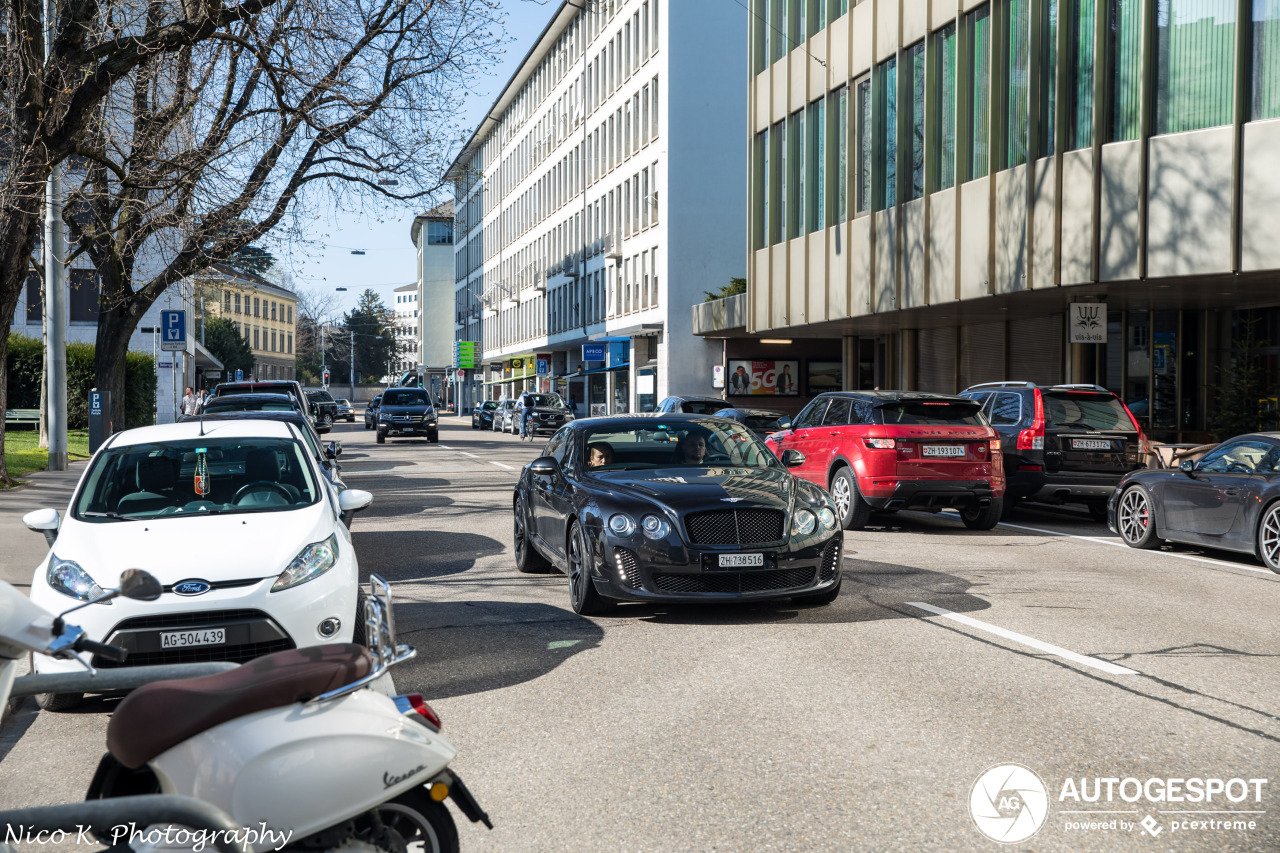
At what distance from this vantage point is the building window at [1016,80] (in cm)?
2200

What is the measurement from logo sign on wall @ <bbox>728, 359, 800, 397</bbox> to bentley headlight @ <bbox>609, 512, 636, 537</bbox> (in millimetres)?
38567

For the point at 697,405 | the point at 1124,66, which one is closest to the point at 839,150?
the point at 697,405

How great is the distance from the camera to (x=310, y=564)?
20.8ft

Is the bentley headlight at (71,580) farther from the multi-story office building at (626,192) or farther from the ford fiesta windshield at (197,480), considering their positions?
the multi-story office building at (626,192)

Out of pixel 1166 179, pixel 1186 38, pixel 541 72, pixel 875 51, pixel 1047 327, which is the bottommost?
pixel 1047 327

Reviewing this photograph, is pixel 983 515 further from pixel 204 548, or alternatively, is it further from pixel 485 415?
pixel 485 415

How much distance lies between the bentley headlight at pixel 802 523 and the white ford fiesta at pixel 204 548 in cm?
287

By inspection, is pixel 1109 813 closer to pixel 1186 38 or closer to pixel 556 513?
pixel 556 513

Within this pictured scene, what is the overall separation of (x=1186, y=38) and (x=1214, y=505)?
10.3 meters

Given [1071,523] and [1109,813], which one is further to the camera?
[1071,523]

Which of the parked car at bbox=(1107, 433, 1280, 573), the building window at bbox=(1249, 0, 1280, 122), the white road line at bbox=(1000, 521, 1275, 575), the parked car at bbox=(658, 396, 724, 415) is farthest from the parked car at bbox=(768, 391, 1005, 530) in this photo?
the parked car at bbox=(658, 396, 724, 415)

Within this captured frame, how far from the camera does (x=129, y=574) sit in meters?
2.78

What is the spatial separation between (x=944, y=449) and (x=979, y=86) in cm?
1228

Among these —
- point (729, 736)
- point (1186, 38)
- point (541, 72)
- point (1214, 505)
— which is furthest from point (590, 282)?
point (729, 736)
